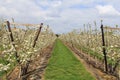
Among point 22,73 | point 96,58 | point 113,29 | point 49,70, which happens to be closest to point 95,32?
point 96,58

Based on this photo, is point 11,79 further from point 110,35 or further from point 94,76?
point 110,35

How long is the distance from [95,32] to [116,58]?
26.5ft

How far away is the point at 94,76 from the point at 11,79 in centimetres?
573

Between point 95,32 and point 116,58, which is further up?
point 95,32

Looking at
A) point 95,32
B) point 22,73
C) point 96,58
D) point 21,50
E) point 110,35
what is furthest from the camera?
point 96,58

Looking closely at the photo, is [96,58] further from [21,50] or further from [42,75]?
[21,50]

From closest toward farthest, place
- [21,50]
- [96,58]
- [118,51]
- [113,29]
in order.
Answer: [21,50]
[118,51]
[113,29]
[96,58]

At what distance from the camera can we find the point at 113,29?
70.1 ft

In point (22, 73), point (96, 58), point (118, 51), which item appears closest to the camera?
point (22, 73)

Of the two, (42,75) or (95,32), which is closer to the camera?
(42,75)

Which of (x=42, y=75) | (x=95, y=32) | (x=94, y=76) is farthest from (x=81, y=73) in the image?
(x=95, y=32)

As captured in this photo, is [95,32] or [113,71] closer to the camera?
[113,71]

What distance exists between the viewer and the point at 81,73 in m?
20.5

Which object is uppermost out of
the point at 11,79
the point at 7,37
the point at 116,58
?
the point at 7,37
